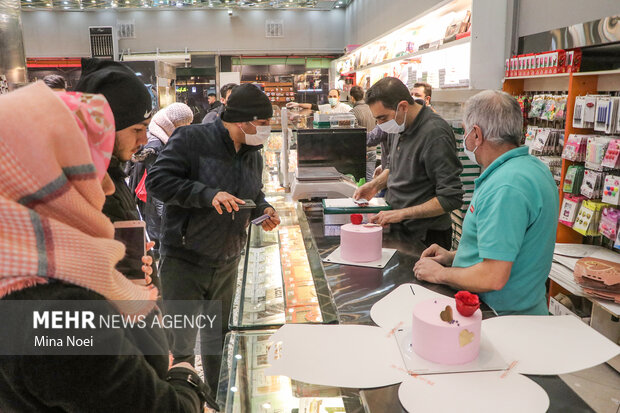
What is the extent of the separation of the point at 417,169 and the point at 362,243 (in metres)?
0.98

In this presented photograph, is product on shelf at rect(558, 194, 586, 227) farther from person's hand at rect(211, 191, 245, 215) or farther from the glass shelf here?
person's hand at rect(211, 191, 245, 215)

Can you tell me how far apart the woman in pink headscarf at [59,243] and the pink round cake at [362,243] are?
48.5 inches

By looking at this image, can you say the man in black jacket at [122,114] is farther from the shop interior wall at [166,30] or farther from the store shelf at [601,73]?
the shop interior wall at [166,30]

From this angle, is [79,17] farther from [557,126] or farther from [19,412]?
[19,412]

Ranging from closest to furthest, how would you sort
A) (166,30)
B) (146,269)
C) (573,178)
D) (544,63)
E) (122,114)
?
1. (146,269)
2. (122,114)
3. (573,178)
4. (544,63)
5. (166,30)

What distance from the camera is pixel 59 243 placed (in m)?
0.73

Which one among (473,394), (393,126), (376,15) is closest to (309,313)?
(473,394)

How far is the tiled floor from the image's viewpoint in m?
2.83

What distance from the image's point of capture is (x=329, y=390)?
1129 mm

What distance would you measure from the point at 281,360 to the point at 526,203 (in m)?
0.97

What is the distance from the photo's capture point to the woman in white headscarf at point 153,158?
13.3 ft

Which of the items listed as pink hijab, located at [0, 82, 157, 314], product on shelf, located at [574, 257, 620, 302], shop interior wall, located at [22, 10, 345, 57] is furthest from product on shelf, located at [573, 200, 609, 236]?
shop interior wall, located at [22, 10, 345, 57]

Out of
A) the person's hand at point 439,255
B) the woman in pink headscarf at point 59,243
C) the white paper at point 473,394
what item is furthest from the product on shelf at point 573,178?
the woman in pink headscarf at point 59,243

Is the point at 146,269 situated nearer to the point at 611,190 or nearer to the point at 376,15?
the point at 611,190
